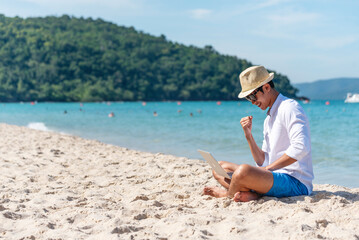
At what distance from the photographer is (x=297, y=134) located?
3672 millimetres

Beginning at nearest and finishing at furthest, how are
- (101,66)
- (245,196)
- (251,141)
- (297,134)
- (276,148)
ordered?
(297,134), (276,148), (245,196), (251,141), (101,66)

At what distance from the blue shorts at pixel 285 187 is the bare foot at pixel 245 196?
13cm

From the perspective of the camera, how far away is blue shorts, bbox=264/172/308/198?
3.98 meters

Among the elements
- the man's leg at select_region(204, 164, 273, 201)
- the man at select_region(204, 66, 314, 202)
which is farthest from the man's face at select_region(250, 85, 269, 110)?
the man's leg at select_region(204, 164, 273, 201)

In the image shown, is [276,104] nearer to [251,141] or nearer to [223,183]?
[251,141]

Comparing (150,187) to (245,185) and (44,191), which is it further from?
(245,185)

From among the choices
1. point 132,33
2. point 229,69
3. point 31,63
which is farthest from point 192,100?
point 31,63

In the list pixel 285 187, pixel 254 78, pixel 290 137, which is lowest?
pixel 285 187

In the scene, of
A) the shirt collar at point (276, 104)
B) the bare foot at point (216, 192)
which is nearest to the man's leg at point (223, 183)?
the bare foot at point (216, 192)

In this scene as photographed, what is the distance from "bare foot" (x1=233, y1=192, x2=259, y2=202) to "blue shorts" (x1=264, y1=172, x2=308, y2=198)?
5.0 inches

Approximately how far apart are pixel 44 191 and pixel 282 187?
2.94 m

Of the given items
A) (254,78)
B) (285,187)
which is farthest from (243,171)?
(254,78)

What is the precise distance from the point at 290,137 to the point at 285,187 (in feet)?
1.97

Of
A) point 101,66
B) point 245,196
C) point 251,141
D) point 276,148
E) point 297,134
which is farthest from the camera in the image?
point 101,66
